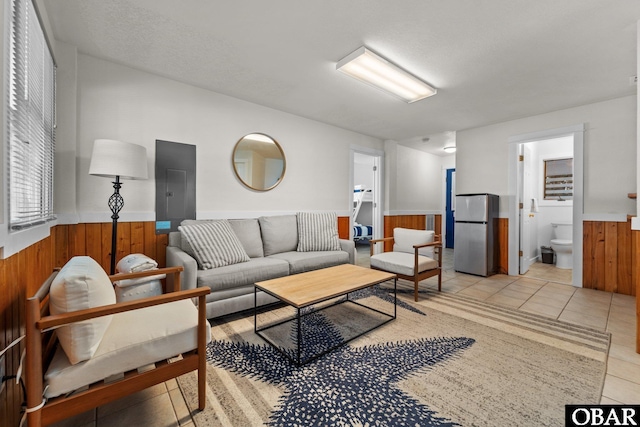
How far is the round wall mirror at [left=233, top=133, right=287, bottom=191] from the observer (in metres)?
3.58

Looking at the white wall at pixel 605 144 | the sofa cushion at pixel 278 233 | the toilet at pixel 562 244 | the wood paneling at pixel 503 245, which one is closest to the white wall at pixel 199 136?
the sofa cushion at pixel 278 233

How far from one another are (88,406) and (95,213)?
82.4 inches

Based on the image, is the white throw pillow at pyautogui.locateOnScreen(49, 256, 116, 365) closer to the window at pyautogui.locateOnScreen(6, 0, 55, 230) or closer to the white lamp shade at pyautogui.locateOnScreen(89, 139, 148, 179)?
the window at pyautogui.locateOnScreen(6, 0, 55, 230)

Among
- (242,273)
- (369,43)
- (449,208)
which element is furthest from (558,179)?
(242,273)

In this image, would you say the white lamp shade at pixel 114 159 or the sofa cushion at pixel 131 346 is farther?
the white lamp shade at pixel 114 159

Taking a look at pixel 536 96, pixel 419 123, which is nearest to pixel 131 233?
pixel 419 123

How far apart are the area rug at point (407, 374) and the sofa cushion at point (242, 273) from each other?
366 millimetres

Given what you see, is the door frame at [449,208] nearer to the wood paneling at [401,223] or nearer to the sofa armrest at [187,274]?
the wood paneling at [401,223]

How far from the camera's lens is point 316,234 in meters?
3.72

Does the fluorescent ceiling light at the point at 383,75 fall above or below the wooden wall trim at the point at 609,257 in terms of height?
above

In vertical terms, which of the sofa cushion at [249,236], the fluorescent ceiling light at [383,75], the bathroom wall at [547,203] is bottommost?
the sofa cushion at [249,236]

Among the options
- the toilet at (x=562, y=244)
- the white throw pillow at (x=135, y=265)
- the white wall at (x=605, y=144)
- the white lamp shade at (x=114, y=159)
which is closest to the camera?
the white throw pillow at (x=135, y=265)

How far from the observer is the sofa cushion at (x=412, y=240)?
3.40 m

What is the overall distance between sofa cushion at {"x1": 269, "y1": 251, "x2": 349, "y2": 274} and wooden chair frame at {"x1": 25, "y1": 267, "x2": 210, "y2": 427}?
63.6 inches
